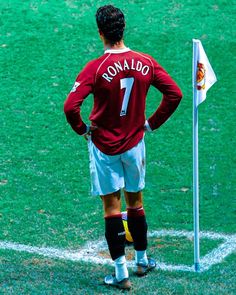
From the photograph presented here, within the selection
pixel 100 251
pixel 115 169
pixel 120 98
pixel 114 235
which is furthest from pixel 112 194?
pixel 100 251

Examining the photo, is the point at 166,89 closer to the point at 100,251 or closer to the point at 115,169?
the point at 115,169

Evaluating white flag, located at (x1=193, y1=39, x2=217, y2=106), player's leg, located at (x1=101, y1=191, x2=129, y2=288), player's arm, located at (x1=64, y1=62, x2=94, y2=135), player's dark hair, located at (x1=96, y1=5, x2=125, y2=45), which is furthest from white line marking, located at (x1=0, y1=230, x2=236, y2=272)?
player's dark hair, located at (x1=96, y1=5, x2=125, y2=45)

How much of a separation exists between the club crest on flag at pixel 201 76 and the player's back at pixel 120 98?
0.49 metres

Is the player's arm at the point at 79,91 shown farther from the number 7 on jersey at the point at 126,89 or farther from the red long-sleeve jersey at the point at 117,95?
the number 7 on jersey at the point at 126,89

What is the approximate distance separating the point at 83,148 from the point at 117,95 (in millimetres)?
4164

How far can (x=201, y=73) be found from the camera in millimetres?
6480

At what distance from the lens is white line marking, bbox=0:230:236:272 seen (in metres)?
7.12

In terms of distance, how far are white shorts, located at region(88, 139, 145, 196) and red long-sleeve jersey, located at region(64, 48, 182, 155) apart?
0.05 meters

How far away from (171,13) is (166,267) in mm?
6835

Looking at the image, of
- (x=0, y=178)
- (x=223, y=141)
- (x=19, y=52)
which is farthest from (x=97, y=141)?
(x=19, y=52)

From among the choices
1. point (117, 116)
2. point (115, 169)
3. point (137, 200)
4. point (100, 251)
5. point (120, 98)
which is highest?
point (120, 98)

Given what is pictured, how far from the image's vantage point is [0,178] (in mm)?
9328

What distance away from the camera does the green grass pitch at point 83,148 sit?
6727 mm

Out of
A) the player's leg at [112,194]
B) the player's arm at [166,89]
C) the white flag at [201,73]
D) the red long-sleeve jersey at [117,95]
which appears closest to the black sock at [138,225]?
the player's leg at [112,194]
